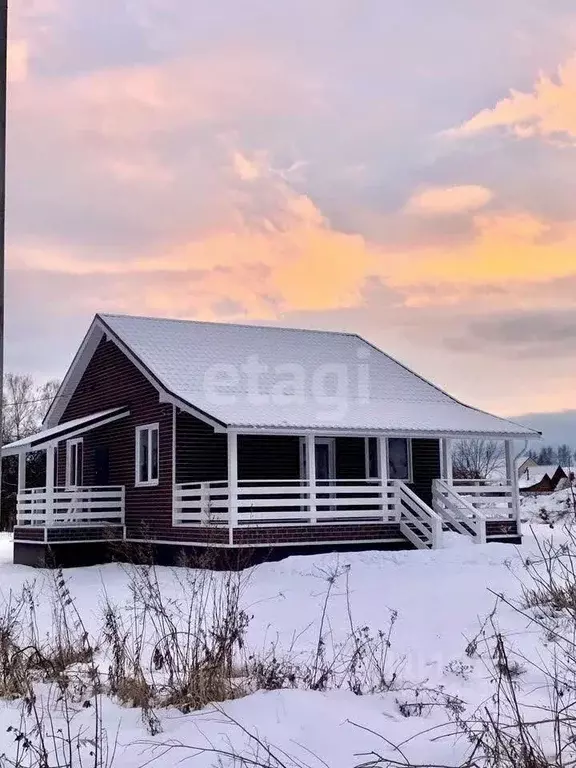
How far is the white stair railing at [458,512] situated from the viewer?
19.1m

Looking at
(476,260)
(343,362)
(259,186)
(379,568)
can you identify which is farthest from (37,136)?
(343,362)

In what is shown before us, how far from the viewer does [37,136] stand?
12.9 m

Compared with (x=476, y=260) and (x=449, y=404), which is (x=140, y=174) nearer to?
(x=476, y=260)

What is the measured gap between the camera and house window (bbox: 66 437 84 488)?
81.4 ft

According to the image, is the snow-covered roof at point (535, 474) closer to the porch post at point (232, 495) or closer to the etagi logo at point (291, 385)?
the etagi logo at point (291, 385)

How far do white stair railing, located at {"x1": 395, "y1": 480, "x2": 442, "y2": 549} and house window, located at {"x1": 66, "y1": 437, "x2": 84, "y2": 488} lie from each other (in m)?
9.45

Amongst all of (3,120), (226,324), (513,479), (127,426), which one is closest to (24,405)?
(226,324)

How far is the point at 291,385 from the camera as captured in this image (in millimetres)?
21719

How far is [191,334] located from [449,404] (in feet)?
22.7

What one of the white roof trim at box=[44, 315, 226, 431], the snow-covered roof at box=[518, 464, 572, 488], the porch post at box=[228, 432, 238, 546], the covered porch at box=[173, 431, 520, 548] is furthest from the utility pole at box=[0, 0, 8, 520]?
the snow-covered roof at box=[518, 464, 572, 488]

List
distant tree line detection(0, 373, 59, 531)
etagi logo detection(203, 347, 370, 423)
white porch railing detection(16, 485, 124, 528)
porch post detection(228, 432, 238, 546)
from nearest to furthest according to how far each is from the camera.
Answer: porch post detection(228, 432, 238, 546)
etagi logo detection(203, 347, 370, 423)
white porch railing detection(16, 485, 124, 528)
distant tree line detection(0, 373, 59, 531)

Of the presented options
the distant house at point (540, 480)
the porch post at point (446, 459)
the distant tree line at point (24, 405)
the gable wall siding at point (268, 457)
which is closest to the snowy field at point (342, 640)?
the porch post at point (446, 459)

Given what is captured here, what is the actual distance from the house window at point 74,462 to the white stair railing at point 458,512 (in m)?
9.80

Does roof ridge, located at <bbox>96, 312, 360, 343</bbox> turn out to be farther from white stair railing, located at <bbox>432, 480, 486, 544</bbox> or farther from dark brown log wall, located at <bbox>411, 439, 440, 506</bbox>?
white stair railing, located at <bbox>432, 480, 486, 544</bbox>
